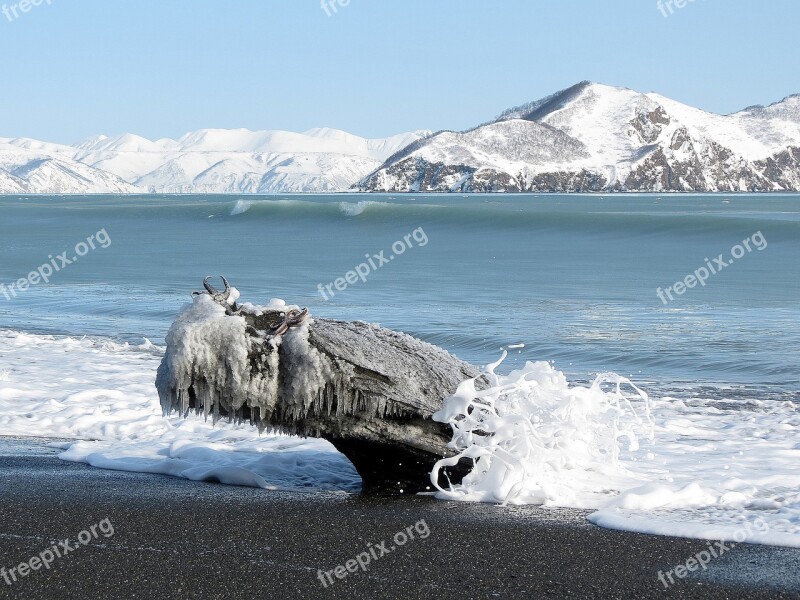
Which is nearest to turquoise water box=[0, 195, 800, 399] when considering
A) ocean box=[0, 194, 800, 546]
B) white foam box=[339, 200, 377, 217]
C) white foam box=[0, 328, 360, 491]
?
ocean box=[0, 194, 800, 546]

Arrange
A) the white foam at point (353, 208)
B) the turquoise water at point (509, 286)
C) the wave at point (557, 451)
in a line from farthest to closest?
the white foam at point (353, 208)
the turquoise water at point (509, 286)
the wave at point (557, 451)

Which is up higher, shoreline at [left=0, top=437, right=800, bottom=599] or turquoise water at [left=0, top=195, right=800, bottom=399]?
shoreline at [left=0, top=437, right=800, bottom=599]

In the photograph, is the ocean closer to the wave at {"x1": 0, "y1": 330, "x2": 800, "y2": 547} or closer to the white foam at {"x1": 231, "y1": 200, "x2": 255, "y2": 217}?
the wave at {"x1": 0, "y1": 330, "x2": 800, "y2": 547}

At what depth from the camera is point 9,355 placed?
449 inches

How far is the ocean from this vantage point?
595cm

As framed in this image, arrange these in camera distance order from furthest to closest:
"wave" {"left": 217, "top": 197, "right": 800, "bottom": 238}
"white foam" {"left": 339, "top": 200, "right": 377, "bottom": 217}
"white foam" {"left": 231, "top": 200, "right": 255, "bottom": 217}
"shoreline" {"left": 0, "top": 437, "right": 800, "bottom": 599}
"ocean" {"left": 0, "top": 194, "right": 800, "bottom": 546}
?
"white foam" {"left": 231, "top": 200, "right": 255, "bottom": 217}, "white foam" {"left": 339, "top": 200, "right": 377, "bottom": 217}, "wave" {"left": 217, "top": 197, "right": 800, "bottom": 238}, "ocean" {"left": 0, "top": 194, "right": 800, "bottom": 546}, "shoreline" {"left": 0, "top": 437, "right": 800, "bottom": 599}

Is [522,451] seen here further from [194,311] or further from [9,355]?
[9,355]

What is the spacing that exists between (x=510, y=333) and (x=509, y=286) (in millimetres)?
8345

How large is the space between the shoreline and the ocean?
0.34 m

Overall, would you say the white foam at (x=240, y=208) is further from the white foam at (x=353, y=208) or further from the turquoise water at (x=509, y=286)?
the turquoise water at (x=509, y=286)

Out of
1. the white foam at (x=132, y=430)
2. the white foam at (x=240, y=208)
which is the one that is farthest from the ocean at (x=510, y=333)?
the white foam at (x=240, y=208)

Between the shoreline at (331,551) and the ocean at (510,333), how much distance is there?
340 mm

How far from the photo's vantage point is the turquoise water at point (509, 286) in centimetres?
1208

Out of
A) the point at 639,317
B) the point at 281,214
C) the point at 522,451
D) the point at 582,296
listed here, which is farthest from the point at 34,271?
the point at 281,214
